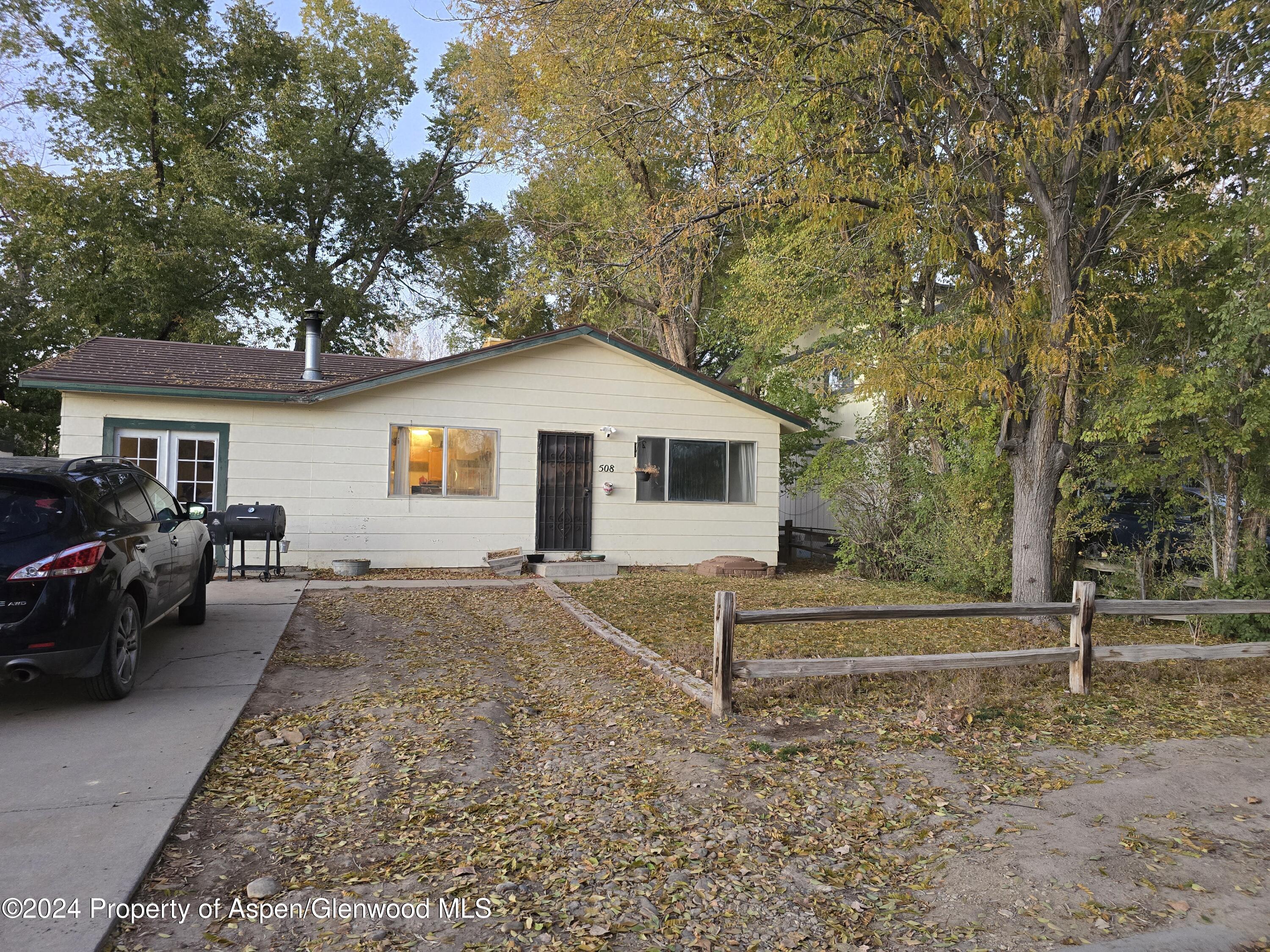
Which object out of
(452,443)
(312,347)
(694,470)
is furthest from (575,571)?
(312,347)

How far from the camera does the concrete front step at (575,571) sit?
12891mm

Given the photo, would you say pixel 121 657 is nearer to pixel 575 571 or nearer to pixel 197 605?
pixel 197 605

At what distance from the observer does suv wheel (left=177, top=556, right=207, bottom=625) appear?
7.75m

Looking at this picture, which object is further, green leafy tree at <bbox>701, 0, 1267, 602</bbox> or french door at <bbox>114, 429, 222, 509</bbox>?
french door at <bbox>114, 429, 222, 509</bbox>

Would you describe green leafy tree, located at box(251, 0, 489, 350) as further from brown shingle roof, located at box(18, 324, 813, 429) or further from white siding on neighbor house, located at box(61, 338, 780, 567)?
white siding on neighbor house, located at box(61, 338, 780, 567)

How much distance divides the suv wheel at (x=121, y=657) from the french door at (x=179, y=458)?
7.26m

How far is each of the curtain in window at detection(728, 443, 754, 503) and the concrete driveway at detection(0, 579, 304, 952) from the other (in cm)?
Result: 972

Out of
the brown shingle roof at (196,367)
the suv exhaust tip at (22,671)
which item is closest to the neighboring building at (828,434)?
the brown shingle roof at (196,367)

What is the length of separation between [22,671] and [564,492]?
974cm

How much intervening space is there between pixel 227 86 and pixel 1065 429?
86.8 feet

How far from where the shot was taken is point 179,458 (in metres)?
12.3

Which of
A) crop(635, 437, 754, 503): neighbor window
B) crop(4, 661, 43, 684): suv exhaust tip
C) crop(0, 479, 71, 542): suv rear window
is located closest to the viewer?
→ crop(4, 661, 43, 684): suv exhaust tip

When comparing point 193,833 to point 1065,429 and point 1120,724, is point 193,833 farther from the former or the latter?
point 1065,429

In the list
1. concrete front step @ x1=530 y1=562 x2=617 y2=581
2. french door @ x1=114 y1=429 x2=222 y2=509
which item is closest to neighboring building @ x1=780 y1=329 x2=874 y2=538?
concrete front step @ x1=530 y1=562 x2=617 y2=581
